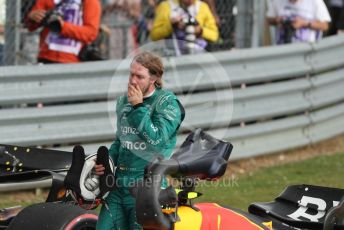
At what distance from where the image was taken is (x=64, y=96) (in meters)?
9.26

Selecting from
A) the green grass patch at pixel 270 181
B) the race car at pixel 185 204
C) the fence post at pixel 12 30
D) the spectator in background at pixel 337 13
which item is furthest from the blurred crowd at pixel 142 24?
the race car at pixel 185 204

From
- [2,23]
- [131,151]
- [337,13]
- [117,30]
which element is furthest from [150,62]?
[337,13]

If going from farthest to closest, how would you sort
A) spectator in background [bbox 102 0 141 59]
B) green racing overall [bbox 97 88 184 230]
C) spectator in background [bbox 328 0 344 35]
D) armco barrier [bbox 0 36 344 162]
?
spectator in background [bbox 328 0 344 35] → spectator in background [bbox 102 0 141 59] → armco barrier [bbox 0 36 344 162] → green racing overall [bbox 97 88 184 230]

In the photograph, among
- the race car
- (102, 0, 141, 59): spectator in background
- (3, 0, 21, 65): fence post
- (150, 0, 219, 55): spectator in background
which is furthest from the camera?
(102, 0, 141, 59): spectator in background

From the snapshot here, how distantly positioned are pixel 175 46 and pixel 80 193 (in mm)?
4833

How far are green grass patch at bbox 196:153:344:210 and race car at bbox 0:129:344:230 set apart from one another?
3021 mm

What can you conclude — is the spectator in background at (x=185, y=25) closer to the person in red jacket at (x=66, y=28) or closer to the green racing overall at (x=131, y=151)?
the person in red jacket at (x=66, y=28)

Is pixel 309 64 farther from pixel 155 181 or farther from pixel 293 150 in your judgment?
pixel 155 181

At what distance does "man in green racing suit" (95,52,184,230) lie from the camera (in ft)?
17.9

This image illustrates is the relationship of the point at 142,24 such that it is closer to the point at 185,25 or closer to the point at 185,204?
the point at 185,25

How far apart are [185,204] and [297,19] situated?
662cm

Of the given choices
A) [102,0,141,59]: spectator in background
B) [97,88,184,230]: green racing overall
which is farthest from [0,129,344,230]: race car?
[102,0,141,59]: spectator in background

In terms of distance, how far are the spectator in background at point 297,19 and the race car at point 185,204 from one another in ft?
18.5

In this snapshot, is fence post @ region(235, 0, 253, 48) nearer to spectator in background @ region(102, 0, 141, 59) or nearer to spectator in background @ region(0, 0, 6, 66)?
spectator in background @ region(102, 0, 141, 59)
